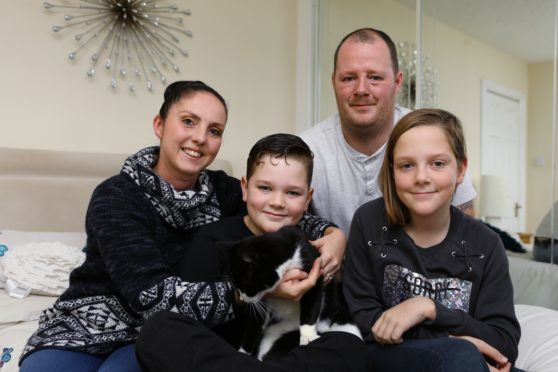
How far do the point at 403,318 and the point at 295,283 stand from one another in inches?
10.5

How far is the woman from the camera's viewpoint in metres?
1.11

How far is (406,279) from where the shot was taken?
119 centimetres

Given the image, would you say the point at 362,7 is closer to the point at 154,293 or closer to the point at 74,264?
the point at 74,264

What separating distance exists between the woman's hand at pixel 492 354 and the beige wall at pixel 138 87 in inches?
83.6

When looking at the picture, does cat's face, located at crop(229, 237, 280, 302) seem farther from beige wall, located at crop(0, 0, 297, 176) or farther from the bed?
beige wall, located at crop(0, 0, 297, 176)

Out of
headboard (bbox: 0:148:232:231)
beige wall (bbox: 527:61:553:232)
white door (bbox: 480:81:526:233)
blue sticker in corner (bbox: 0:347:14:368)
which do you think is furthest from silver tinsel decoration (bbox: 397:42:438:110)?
blue sticker in corner (bbox: 0:347:14:368)

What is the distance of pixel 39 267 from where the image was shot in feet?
5.54

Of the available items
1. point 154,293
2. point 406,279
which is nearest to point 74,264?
point 154,293

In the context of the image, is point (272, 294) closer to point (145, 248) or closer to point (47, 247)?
point (145, 248)

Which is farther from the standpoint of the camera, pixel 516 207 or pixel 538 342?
pixel 516 207

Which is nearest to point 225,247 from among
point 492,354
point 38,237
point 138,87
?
point 492,354

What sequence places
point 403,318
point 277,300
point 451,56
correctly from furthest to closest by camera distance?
point 451,56 → point 277,300 → point 403,318

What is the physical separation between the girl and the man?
414mm

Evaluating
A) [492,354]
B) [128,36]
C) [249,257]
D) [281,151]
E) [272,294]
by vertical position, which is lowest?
[492,354]
